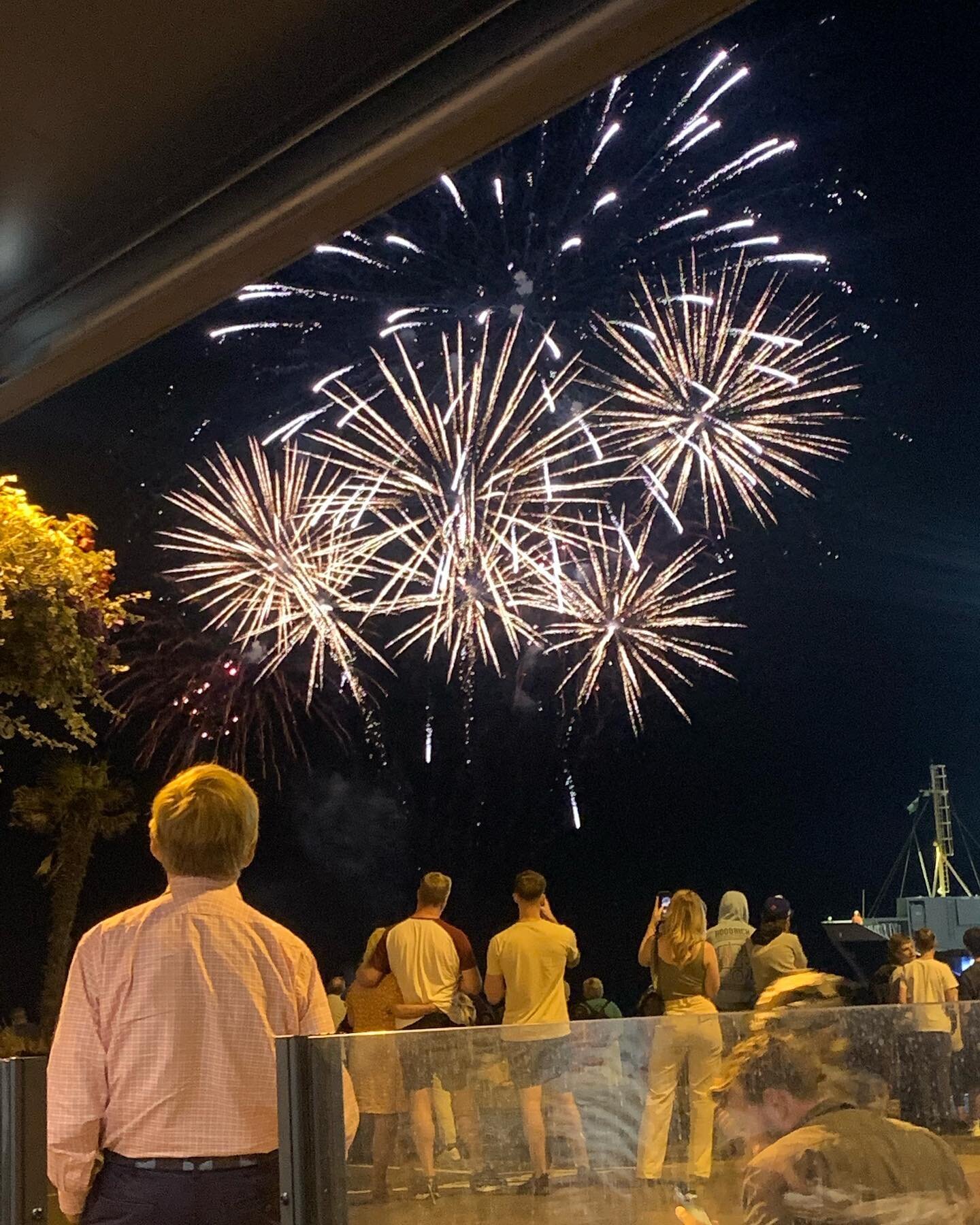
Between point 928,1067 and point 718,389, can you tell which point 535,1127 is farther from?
point 718,389

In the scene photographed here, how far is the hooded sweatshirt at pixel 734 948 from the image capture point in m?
6.15

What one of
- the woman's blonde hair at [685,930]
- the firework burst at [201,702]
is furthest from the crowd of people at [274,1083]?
the firework burst at [201,702]

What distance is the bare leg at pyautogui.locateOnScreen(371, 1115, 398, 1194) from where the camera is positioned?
1777 mm

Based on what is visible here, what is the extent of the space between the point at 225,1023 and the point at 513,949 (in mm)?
3293

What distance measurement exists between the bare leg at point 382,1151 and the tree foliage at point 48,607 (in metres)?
4.24

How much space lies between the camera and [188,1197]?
1977 mm

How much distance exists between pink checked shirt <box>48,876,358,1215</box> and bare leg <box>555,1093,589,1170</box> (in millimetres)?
422

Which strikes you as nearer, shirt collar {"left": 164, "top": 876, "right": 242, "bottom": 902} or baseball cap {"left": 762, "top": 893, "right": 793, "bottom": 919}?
shirt collar {"left": 164, "top": 876, "right": 242, "bottom": 902}

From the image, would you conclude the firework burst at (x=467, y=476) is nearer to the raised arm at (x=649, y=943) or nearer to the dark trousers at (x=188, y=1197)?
the raised arm at (x=649, y=943)

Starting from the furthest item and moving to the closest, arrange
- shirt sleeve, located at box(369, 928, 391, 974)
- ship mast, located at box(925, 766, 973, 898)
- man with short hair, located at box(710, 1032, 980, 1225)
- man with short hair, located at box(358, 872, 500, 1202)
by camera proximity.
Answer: ship mast, located at box(925, 766, 973, 898), shirt sleeve, located at box(369, 928, 391, 974), man with short hair, located at box(358, 872, 500, 1202), man with short hair, located at box(710, 1032, 980, 1225)

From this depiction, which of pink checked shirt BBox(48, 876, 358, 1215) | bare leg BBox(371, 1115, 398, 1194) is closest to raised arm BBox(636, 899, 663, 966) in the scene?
pink checked shirt BBox(48, 876, 358, 1215)

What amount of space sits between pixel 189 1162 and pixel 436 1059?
0.43 meters

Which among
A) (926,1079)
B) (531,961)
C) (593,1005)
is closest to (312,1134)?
(926,1079)

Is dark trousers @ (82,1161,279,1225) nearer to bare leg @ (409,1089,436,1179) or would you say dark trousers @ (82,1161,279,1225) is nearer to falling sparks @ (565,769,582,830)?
bare leg @ (409,1089,436,1179)
